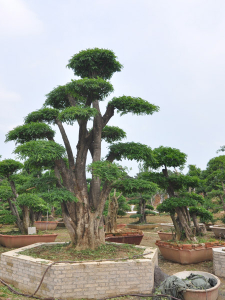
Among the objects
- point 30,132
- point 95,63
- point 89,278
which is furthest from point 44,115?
point 89,278

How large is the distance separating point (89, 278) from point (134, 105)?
13.6 ft

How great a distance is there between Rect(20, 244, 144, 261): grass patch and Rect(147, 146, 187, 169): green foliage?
265 centimetres

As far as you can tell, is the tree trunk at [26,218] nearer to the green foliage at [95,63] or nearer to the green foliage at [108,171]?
the green foliage at [108,171]

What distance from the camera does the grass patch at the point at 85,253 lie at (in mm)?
5715

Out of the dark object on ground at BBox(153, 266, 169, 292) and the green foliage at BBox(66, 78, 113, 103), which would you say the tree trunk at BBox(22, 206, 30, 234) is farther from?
the dark object on ground at BBox(153, 266, 169, 292)

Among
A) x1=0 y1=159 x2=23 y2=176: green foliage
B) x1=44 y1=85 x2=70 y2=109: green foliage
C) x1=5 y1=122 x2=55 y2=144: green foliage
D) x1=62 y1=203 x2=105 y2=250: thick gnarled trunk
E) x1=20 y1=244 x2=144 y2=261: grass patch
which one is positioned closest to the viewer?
x1=20 y1=244 x2=144 y2=261: grass patch

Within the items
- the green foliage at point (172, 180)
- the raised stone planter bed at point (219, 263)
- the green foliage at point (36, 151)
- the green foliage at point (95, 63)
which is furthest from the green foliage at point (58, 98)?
the raised stone planter bed at point (219, 263)

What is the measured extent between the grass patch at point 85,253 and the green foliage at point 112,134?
3.17 meters

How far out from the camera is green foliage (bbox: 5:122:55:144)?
6.59 m

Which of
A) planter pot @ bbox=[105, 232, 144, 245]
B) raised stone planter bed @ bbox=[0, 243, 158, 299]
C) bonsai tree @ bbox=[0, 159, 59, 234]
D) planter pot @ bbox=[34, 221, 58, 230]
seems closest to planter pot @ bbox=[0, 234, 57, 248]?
bonsai tree @ bbox=[0, 159, 59, 234]

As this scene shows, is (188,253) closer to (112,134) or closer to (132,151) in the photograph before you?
(132,151)

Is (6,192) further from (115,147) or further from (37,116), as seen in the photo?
(115,147)

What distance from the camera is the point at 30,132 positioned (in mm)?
6656

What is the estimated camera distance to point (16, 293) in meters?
5.09
